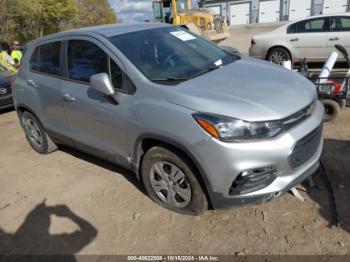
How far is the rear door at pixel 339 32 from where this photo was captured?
8.48 meters

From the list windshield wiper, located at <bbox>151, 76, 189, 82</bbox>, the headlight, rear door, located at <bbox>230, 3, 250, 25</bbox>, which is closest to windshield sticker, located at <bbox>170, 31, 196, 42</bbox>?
windshield wiper, located at <bbox>151, 76, 189, 82</bbox>

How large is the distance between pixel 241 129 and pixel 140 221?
1480 millimetres

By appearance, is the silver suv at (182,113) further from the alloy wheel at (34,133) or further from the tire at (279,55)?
the tire at (279,55)

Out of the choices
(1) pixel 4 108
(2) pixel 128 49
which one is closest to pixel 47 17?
(1) pixel 4 108

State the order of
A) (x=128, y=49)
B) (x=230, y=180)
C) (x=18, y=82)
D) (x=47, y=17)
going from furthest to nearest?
(x=47, y=17)
(x=18, y=82)
(x=128, y=49)
(x=230, y=180)

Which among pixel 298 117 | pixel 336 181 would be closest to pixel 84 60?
pixel 298 117

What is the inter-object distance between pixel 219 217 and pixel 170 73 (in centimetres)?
A: 151

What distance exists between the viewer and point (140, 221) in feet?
11.6

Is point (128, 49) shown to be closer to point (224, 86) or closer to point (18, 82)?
point (224, 86)

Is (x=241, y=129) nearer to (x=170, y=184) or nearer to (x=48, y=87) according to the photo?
(x=170, y=184)

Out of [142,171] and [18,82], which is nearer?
[142,171]

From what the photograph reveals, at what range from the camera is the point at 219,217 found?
343 cm

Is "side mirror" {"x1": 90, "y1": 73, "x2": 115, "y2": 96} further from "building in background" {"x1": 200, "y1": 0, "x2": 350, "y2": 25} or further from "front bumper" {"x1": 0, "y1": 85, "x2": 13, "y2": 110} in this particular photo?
"building in background" {"x1": 200, "y1": 0, "x2": 350, "y2": 25}

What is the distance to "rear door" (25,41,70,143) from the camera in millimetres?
4391
